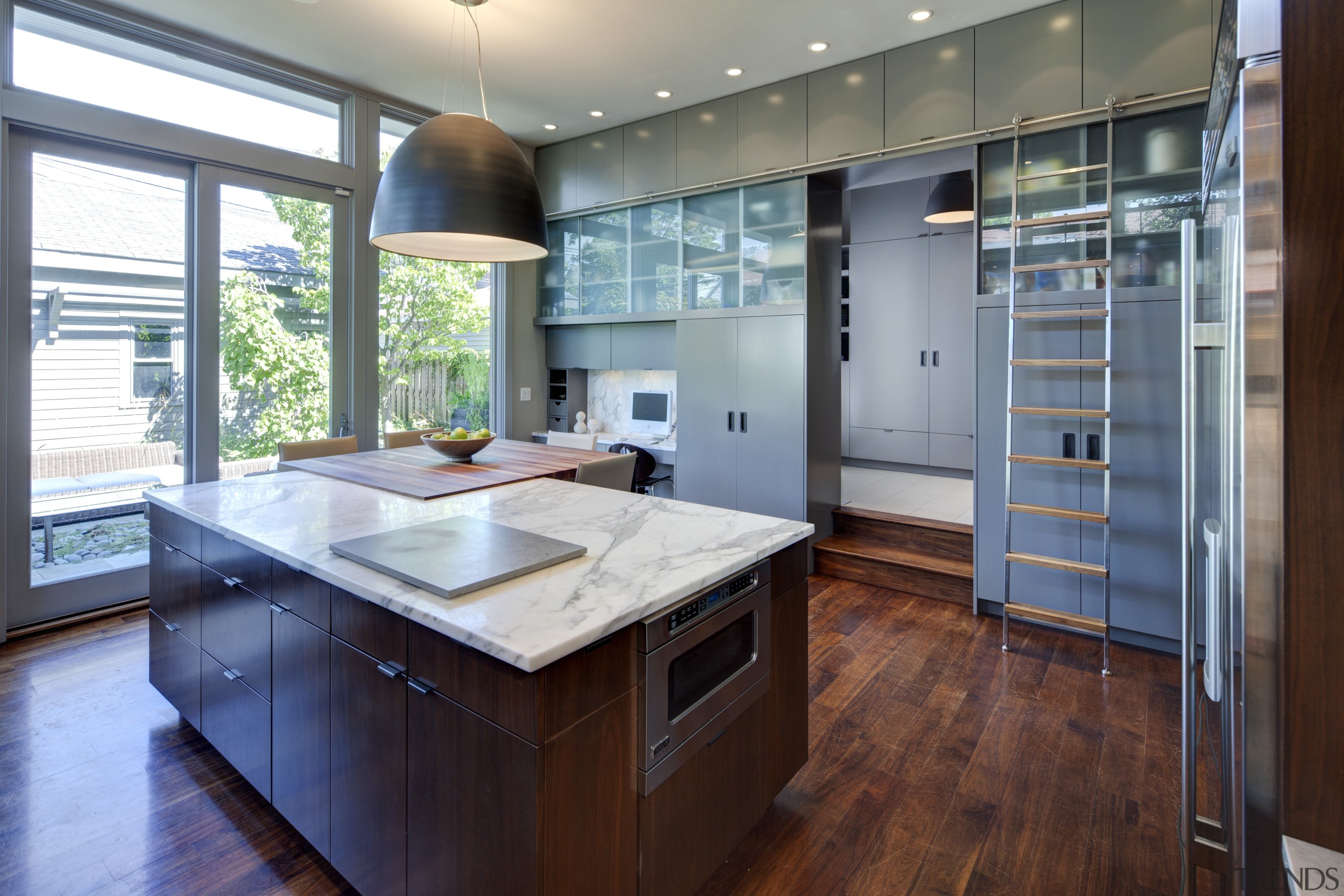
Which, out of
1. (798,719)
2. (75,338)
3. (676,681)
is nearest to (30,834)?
(676,681)

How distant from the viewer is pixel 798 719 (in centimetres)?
195

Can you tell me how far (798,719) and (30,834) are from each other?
7.27 feet

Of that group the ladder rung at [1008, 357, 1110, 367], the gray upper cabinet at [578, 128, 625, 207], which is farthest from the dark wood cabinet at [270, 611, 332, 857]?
the gray upper cabinet at [578, 128, 625, 207]

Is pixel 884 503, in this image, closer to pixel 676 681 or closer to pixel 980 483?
pixel 980 483

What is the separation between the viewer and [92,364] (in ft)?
11.4

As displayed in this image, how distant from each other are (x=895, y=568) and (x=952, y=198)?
293 cm

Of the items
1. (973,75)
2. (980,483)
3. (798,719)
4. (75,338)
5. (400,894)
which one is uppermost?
(973,75)

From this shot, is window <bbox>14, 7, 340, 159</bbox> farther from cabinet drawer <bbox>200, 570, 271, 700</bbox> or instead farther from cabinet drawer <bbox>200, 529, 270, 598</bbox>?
cabinet drawer <bbox>200, 570, 271, 700</bbox>

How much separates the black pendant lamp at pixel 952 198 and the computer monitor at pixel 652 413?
8.31 ft

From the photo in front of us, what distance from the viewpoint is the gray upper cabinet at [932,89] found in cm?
352

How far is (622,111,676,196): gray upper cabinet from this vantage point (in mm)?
4777

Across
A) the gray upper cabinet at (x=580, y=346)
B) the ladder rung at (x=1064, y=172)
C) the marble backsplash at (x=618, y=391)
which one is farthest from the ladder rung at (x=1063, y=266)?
the gray upper cabinet at (x=580, y=346)

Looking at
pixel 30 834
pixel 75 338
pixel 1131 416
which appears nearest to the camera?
pixel 30 834

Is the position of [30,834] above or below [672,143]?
below
